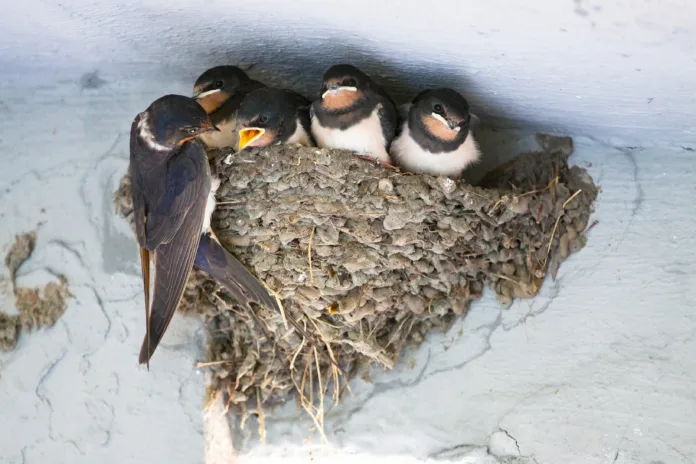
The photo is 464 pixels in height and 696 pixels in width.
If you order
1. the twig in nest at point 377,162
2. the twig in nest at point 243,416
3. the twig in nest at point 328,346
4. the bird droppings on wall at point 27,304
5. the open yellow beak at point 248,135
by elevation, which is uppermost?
the twig in nest at point 377,162

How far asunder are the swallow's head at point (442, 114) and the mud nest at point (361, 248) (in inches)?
7.1

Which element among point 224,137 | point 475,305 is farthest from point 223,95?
point 475,305

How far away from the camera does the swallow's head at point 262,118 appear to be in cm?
269

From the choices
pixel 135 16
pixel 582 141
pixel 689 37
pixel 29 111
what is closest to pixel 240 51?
pixel 135 16

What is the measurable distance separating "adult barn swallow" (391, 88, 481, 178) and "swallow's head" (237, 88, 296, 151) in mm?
361

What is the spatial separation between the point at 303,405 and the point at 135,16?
4.30ft

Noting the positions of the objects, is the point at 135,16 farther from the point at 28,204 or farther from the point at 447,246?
the point at 447,246

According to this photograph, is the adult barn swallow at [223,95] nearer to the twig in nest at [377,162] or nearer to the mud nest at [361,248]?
the mud nest at [361,248]

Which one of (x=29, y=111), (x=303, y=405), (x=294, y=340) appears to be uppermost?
(x=29, y=111)

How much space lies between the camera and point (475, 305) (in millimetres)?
2861

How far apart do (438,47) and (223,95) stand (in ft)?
2.38

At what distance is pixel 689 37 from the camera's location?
6.89 feet

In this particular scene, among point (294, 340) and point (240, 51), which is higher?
point (240, 51)

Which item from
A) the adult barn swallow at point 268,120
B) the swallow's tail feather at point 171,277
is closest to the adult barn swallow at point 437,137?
the adult barn swallow at point 268,120
